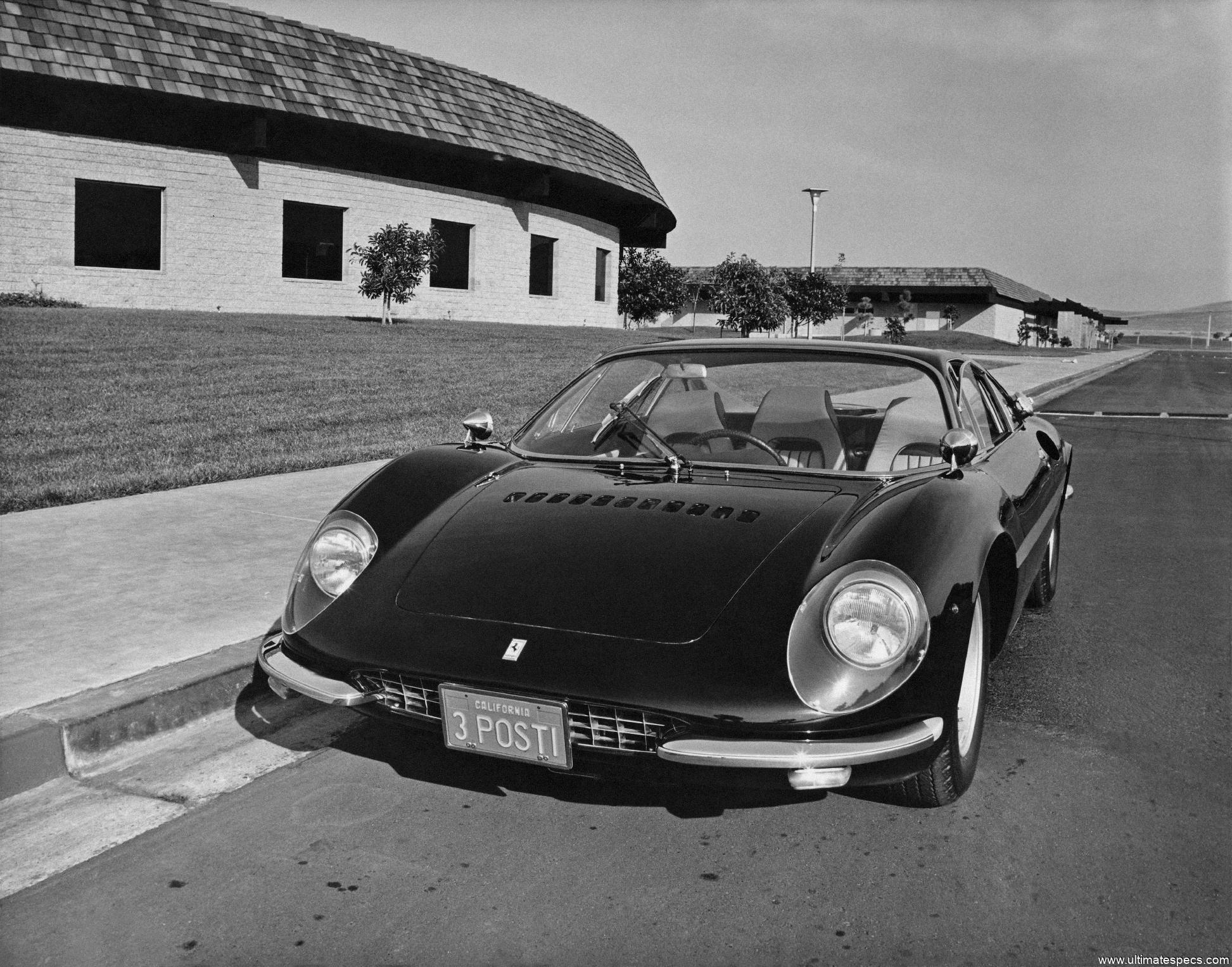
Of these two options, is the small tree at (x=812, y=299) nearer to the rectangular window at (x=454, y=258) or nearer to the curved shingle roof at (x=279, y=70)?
the curved shingle roof at (x=279, y=70)

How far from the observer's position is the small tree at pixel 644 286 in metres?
48.6

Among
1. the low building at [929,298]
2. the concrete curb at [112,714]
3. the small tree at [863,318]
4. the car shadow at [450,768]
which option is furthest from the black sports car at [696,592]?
the low building at [929,298]

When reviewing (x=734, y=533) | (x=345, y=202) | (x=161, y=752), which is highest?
(x=345, y=202)

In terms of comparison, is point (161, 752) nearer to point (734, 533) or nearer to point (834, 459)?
point (734, 533)

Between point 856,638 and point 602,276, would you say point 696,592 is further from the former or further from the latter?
point 602,276

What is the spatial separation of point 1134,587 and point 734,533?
3.78 m

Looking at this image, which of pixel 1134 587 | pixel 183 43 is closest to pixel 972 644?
pixel 1134 587

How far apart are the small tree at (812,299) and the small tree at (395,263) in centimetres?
1687

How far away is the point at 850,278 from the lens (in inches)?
2928

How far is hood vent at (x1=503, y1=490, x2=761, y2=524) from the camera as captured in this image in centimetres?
337

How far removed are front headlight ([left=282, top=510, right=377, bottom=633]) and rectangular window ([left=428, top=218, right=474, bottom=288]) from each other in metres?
28.9

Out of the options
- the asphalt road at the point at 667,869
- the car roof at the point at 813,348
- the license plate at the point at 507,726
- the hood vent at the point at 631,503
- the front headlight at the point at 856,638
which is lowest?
the asphalt road at the point at 667,869

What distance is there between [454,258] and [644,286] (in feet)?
56.8

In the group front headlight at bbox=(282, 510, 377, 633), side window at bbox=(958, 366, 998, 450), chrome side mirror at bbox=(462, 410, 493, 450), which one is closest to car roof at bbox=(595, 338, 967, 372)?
side window at bbox=(958, 366, 998, 450)
